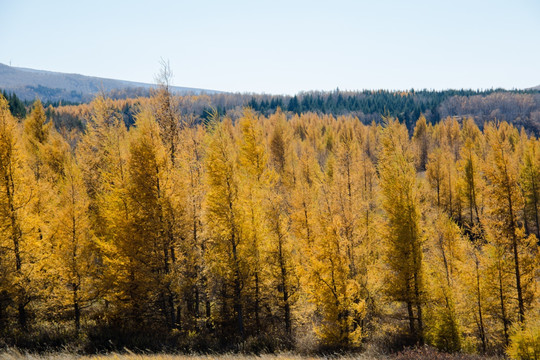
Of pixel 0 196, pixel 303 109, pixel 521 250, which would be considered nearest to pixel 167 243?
pixel 0 196

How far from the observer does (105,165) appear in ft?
73.0

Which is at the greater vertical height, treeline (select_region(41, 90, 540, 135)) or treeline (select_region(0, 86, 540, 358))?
treeline (select_region(41, 90, 540, 135))

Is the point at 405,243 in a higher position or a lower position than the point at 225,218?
lower

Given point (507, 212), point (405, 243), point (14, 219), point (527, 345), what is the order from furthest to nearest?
point (405, 243), point (507, 212), point (14, 219), point (527, 345)

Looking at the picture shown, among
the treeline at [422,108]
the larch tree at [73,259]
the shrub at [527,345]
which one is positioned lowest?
the shrub at [527,345]

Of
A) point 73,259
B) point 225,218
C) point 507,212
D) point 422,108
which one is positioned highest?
point 422,108

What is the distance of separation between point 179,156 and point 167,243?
471 centimetres

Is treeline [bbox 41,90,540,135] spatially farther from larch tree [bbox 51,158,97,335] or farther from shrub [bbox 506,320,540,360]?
shrub [bbox 506,320,540,360]

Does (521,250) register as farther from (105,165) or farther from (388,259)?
(105,165)

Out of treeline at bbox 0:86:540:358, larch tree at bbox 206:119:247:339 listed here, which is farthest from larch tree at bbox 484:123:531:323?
larch tree at bbox 206:119:247:339

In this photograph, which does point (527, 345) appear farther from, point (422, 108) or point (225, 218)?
point (422, 108)

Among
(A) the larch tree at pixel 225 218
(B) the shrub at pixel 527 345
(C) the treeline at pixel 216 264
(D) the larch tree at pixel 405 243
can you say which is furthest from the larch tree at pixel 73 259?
(B) the shrub at pixel 527 345

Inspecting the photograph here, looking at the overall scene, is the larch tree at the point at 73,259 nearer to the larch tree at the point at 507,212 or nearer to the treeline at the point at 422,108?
the larch tree at the point at 507,212

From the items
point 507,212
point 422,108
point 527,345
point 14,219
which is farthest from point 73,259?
point 422,108
